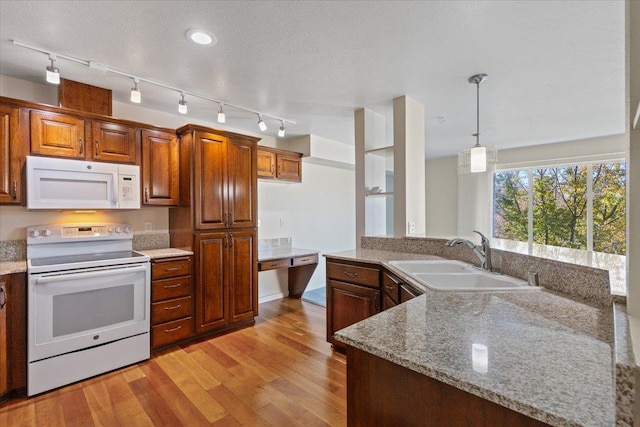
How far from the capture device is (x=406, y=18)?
1.75 meters

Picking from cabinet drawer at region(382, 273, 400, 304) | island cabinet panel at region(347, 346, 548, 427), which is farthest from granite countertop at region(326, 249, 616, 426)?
cabinet drawer at region(382, 273, 400, 304)

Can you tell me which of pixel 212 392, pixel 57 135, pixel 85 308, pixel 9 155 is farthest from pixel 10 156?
pixel 212 392

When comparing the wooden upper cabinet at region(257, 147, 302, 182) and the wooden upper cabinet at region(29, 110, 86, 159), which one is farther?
the wooden upper cabinet at region(257, 147, 302, 182)

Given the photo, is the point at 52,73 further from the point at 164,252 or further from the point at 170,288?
the point at 170,288

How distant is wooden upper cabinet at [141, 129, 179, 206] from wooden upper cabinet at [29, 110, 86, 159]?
1.63ft

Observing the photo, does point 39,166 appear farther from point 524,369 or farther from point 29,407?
point 524,369

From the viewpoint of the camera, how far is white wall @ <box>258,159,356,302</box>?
4.26 m

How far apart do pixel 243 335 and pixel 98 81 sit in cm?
268

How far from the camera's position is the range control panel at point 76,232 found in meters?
2.49

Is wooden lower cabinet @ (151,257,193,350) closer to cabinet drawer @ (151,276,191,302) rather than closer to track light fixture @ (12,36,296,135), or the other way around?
cabinet drawer @ (151,276,191,302)

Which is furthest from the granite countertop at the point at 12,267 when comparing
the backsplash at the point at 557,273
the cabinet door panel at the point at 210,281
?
the backsplash at the point at 557,273

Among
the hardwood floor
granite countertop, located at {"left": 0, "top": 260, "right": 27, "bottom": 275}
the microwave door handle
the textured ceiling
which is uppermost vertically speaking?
the textured ceiling

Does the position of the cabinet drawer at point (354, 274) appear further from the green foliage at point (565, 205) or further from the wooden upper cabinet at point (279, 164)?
the green foliage at point (565, 205)

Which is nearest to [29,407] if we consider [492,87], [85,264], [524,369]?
[85,264]
